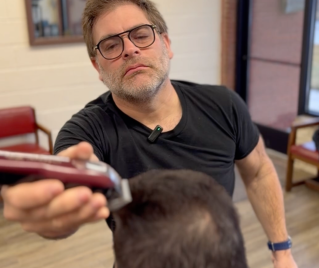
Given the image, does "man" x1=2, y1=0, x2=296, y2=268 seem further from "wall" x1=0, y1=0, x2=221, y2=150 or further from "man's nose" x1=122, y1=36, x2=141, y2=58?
"wall" x1=0, y1=0, x2=221, y2=150

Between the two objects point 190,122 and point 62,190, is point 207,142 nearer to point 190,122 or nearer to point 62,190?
point 190,122

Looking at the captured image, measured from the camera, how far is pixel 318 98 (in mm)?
3861

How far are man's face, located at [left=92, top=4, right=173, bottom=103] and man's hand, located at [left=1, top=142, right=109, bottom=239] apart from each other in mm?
711

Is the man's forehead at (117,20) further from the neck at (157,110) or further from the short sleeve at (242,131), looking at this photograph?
the short sleeve at (242,131)

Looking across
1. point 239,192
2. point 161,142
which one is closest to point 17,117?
point 239,192

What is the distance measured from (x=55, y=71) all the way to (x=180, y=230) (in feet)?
10.0

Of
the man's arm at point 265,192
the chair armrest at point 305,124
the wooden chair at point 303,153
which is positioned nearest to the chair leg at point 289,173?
the wooden chair at point 303,153

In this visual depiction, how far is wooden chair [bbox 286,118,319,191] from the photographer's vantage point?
3.08m

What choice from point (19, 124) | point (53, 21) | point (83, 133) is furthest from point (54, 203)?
point (53, 21)

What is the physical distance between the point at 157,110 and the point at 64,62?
2325 millimetres

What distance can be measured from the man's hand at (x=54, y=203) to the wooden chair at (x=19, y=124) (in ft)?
8.85

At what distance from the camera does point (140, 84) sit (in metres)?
1.25

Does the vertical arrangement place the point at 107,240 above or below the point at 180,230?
below

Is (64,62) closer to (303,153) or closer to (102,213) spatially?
(303,153)
